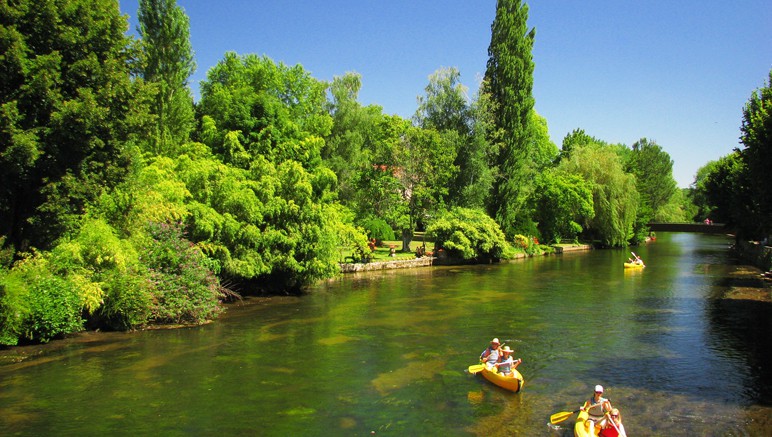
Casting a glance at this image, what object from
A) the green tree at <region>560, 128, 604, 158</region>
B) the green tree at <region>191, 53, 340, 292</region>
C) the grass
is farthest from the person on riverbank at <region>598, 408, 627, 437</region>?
the green tree at <region>560, 128, 604, 158</region>

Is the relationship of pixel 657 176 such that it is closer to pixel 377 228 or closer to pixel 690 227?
pixel 690 227

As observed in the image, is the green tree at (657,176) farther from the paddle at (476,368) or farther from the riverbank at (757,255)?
the paddle at (476,368)

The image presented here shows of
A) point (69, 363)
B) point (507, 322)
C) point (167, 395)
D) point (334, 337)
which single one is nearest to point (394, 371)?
point (334, 337)

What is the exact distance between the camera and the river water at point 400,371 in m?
14.0

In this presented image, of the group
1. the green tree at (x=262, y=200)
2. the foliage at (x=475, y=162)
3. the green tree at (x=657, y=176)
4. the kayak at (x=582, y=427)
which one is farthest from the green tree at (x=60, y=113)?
the green tree at (x=657, y=176)

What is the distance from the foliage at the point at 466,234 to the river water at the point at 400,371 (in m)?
16.3

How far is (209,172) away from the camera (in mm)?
28422

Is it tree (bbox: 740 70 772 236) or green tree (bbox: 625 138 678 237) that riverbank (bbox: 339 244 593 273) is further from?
green tree (bbox: 625 138 678 237)

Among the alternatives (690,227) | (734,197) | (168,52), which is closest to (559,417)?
(168,52)

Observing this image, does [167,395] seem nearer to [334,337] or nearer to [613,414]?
[334,337]

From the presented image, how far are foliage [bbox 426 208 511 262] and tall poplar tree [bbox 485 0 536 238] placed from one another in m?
6.37

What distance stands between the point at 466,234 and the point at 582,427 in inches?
1374

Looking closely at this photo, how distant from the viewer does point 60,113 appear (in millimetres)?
18922

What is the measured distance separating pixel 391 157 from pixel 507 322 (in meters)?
26.1
